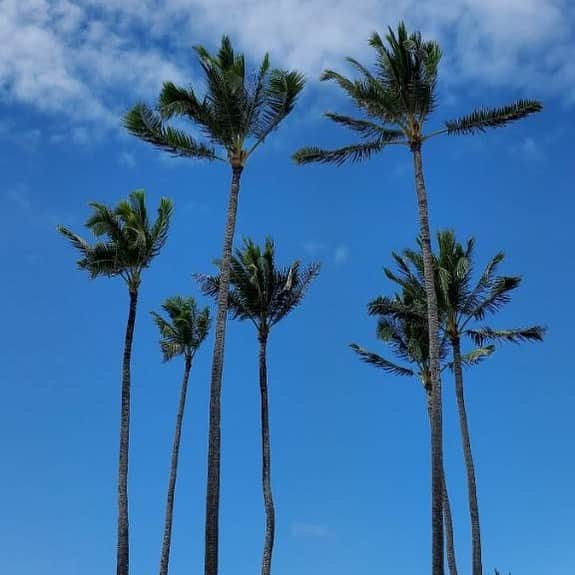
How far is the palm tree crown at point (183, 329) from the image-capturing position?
124ft

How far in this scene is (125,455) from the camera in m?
26.2

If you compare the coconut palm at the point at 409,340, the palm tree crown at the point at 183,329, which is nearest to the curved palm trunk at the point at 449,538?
the coconut palm at the point at 409,340

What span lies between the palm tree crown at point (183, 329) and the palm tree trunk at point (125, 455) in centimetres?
966

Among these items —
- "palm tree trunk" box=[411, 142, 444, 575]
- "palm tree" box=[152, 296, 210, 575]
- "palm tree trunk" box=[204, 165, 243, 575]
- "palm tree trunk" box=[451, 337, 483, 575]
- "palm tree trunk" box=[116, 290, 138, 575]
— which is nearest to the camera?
"palm tree trunk" box=[204, 165, 243, 575]

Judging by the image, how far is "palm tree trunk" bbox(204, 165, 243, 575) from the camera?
20.0 m

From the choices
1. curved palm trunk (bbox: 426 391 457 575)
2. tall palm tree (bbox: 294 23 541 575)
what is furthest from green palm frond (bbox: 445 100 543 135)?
curved palm trunk (bbox: 426 391 457 575)

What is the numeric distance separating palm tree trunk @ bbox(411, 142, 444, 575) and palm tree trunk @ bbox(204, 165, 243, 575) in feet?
16.9

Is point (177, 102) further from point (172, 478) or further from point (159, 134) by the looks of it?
point (172, 478)

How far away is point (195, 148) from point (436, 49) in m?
7.44

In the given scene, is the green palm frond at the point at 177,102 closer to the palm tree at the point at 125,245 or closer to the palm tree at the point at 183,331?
the palm tree at the point at 125,245

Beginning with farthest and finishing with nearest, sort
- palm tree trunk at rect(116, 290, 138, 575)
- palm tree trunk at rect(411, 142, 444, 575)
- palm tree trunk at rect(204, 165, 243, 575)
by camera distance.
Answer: palm tree trunk at rect(116, 290, 138, 575), palm tree trunk at rect(411, 142, 444, 575), palm tree trunk at rect(204, 165, 243, 575)

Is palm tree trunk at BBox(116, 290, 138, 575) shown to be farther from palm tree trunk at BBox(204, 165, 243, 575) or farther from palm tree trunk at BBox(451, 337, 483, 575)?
palm tree trunk at BBox(451, 337, 483, 575)

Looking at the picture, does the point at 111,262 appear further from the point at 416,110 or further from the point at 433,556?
the point at 433,556

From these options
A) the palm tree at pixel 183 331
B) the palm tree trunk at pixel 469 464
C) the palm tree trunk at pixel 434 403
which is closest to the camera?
the palm tree trunk at pixel 434 403
